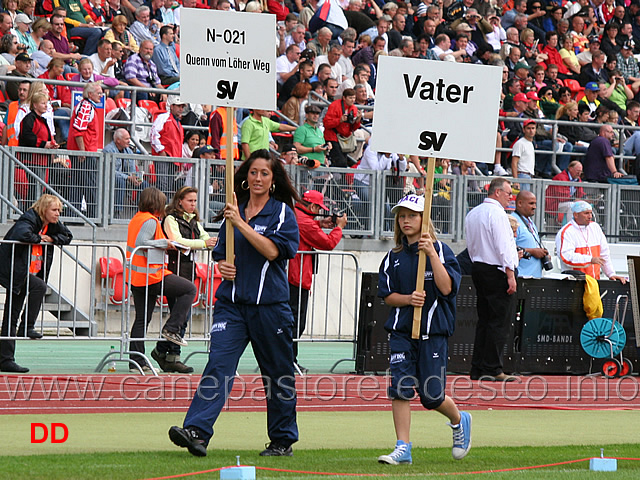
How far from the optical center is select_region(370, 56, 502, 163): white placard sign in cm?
877

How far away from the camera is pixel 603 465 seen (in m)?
7.42

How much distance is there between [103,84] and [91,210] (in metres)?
2.08

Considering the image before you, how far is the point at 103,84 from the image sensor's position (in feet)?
62.5

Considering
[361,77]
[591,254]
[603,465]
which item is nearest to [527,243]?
[591,254]

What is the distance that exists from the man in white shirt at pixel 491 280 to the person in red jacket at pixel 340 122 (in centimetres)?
656

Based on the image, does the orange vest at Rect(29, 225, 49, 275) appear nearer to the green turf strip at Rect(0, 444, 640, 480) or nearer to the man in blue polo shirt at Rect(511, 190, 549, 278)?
the man in blue polo shirt at Rect(511, 190, 549, 278)

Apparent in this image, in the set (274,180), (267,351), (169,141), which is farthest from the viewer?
(169,141)

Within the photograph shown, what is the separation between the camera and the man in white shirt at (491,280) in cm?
1380

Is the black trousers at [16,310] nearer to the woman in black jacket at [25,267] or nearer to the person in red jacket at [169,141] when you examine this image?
the woman in black jacket at [25,267]

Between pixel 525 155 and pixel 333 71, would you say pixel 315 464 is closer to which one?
pixel 525 155

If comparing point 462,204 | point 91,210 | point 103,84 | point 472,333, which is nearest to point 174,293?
point 472,333

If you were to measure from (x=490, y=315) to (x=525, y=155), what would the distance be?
928 cm

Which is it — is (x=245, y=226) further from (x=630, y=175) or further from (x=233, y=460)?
(x=630, y=175)

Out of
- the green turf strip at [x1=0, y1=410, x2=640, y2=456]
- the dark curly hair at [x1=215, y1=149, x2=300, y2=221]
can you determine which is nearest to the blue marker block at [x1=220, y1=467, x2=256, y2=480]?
the green turf strip at [x1=0, y1=410, x2=640, y2=456]
